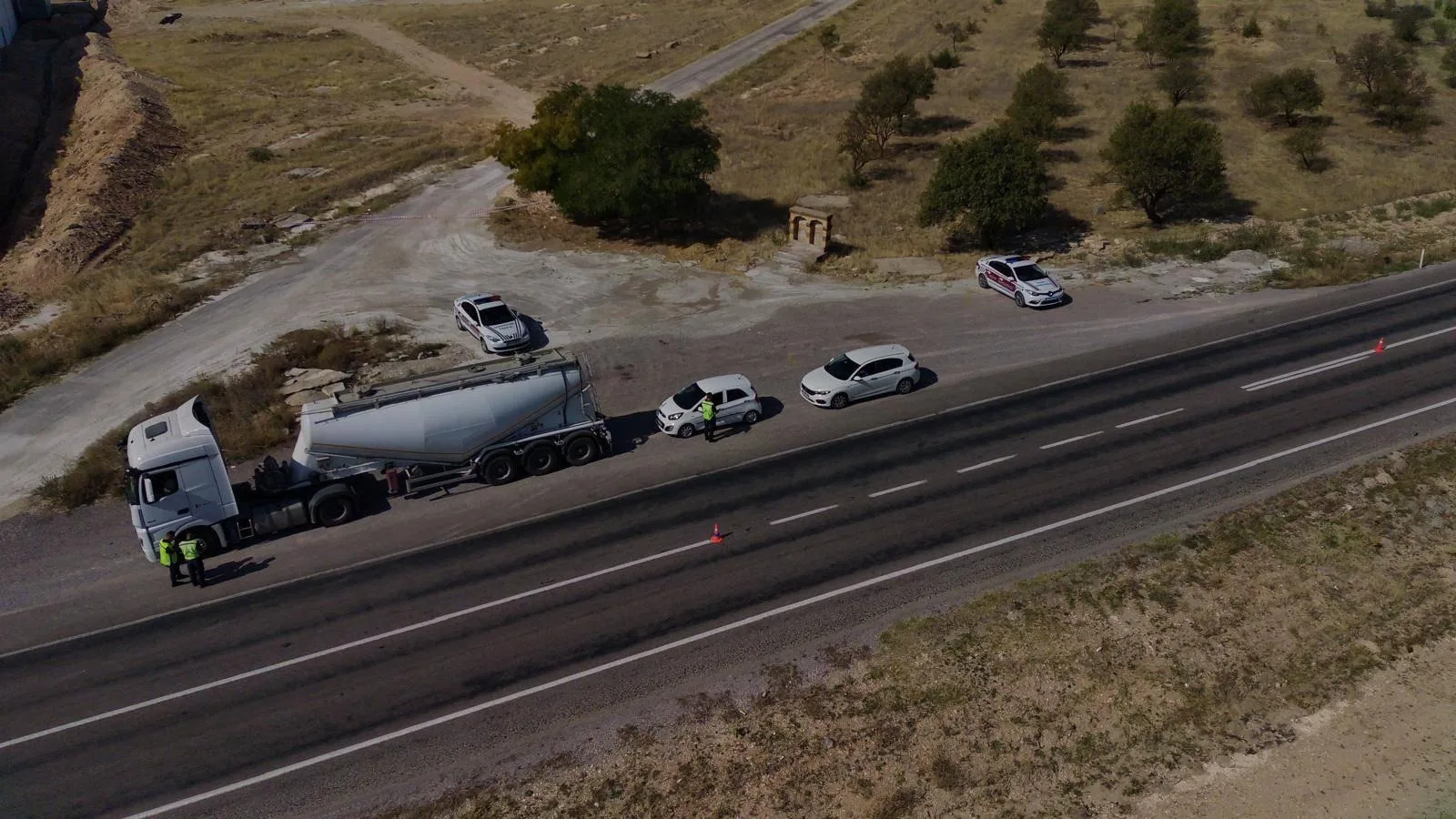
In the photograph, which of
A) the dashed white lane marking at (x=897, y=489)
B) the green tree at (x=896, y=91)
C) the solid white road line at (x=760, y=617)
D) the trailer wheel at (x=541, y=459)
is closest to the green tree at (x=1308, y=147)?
the green tree at (x=896, y=91)

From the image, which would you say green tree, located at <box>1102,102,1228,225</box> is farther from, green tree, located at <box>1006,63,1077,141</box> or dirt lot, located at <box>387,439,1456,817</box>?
dirt lot, located at <box>387,439,1456,817</box>

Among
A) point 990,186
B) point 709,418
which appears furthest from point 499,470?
point 990,186

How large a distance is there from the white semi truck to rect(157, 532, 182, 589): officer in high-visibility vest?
348mm

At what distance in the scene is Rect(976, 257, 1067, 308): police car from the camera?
4178 centimetres

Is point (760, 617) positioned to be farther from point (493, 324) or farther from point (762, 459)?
point (493, 324)

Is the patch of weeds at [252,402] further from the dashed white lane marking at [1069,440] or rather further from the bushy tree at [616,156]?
the dashed white lane marking at [1069,440]

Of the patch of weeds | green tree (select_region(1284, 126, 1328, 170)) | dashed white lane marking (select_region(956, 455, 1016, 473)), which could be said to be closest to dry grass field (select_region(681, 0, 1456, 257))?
green tree (select_region(1284, 126, 1328, 170))

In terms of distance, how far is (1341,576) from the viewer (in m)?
24.7

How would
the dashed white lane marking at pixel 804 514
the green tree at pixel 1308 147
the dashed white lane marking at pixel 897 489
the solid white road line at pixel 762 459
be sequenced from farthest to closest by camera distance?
the green tree at pixel 1308 147 → the dashed white lane marking at pixel 897 489 → the dashed white lane marking at pixel 804 514 → the solid white road line at pixel 762 459

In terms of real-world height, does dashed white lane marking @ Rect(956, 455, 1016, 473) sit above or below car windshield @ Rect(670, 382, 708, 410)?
below

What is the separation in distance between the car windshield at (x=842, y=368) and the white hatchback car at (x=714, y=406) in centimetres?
354

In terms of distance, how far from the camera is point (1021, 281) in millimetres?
42156

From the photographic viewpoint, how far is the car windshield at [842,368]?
34594mm

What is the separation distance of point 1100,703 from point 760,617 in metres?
8.34
